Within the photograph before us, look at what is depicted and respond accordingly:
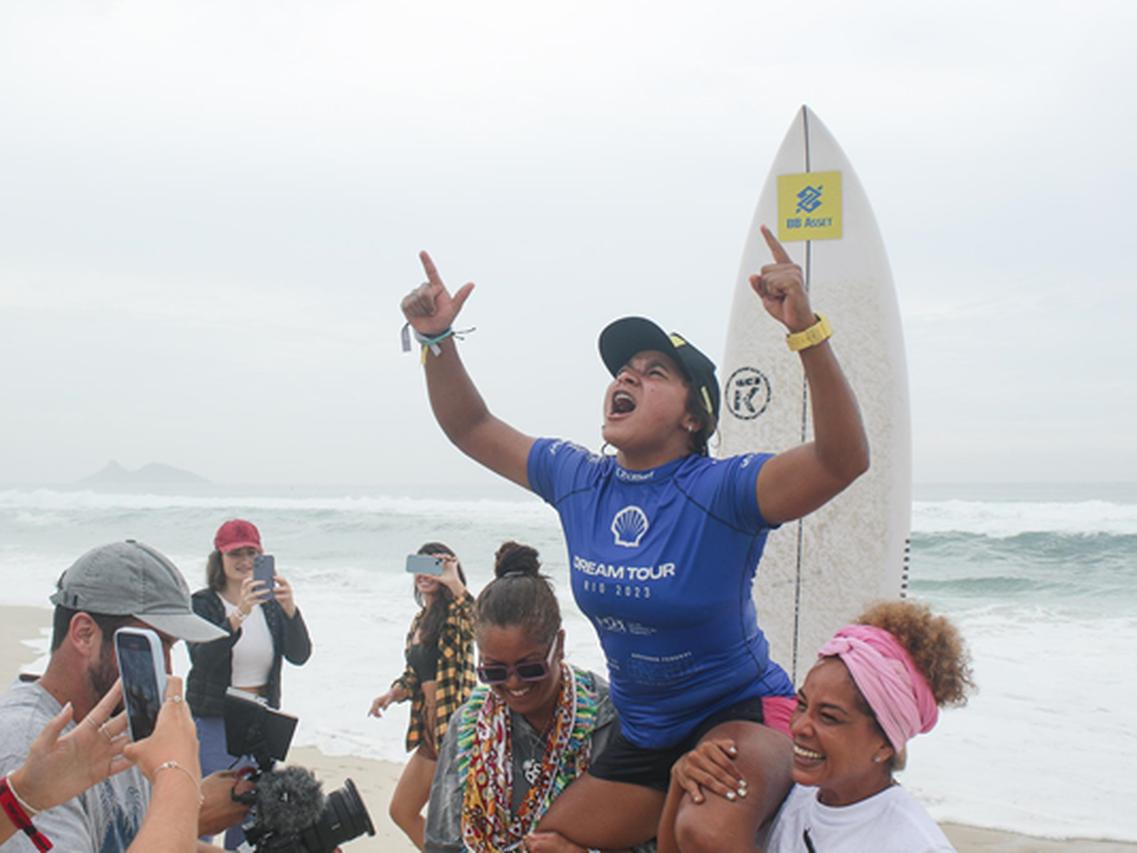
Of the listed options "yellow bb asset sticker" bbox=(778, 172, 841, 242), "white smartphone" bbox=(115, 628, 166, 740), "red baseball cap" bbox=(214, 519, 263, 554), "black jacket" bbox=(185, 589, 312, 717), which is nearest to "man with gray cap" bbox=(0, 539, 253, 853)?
"white smartphone" bbox=(115, 628, 166, 740)

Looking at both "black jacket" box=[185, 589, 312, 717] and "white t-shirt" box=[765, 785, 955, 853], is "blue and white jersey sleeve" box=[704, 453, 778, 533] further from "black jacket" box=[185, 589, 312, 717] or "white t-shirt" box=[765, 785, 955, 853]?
"black jacket" box=[185, 589, 312, 717]

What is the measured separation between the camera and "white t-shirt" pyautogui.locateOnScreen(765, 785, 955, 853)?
A: 1733 millimetres

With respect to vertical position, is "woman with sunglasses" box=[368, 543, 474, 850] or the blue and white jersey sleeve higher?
the blue and white jersey sleeve

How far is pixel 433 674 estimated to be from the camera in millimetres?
4742

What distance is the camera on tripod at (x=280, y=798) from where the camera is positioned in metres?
2.23

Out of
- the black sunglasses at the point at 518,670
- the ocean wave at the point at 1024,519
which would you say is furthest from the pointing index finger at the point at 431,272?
the ocean wave at the point at 1024,519

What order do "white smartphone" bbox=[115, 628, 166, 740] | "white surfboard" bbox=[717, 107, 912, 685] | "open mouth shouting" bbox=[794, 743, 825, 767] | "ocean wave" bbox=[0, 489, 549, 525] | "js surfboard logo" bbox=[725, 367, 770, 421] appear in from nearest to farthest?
1. "white smartphone" bbox=[115, 628, 166, 740]
2. "open mouth shouting" bbox=[794, 743, 825, 767]
3. "white surfboard" bbox=[717, 107, 912, 685]
4. "js surfboard logo" bbox=[725, 367, 770, 421]
5. "ocean wave" bbox=[0, 489, 549, 525]

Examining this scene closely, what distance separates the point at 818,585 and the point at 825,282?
134 cm

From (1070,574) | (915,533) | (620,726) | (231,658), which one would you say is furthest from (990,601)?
(620,726)

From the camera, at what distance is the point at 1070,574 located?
17641 mm

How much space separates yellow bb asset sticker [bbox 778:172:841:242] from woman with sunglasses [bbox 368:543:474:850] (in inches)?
87.4

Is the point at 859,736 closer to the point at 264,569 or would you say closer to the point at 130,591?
the point at 130,591


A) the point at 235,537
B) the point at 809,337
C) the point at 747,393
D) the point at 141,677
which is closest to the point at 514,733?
the point at 141,677

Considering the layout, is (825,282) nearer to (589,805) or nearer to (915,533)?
Answer: (589,805)
